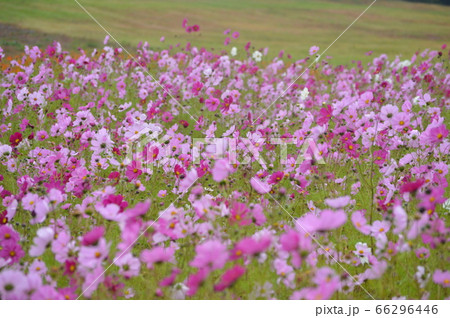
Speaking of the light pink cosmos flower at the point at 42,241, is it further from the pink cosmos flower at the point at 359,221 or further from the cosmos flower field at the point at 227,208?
the pink cosmos flower at the point at 359,221

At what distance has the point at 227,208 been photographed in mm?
2074

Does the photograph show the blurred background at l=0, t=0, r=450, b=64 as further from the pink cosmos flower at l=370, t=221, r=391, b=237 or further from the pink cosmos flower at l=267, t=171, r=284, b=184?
the pink cosmos flower at l=370, t=221, r=391, b=237

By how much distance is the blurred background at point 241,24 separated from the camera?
8.12 meters

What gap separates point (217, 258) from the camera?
1236 mm

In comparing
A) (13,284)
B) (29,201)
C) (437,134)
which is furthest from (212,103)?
(13,284)

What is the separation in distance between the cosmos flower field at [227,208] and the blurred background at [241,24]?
344cm

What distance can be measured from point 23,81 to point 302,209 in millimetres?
3285

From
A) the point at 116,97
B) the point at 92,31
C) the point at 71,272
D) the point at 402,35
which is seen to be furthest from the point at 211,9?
the point at 71,272

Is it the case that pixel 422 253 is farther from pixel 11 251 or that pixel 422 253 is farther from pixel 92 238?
pixel 11 251

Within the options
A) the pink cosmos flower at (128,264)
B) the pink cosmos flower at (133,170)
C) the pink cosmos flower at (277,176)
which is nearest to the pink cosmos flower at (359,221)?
the pink cosmos flower at (277,176)

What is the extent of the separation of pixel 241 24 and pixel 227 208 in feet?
37.2

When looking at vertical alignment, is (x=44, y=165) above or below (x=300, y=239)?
below
